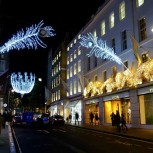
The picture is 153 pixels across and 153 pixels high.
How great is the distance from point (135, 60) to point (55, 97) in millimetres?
41197

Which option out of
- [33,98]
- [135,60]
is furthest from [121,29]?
[33,98]

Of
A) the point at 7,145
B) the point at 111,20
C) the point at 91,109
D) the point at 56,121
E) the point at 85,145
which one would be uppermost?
the point at 111,20

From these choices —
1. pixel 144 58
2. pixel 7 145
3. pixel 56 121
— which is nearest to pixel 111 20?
pixel 144 58

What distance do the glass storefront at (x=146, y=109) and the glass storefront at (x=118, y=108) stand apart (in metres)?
2.79

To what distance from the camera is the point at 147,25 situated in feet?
88.8

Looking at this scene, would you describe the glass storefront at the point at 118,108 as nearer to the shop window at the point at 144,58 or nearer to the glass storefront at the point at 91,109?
the glass storefront at the point at 91,109

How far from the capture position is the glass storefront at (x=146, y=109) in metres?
26.0

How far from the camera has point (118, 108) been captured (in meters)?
29.0

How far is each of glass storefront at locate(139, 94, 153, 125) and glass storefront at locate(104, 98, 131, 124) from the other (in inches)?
110

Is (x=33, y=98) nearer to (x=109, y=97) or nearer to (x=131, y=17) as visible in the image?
(x=109, y=97)

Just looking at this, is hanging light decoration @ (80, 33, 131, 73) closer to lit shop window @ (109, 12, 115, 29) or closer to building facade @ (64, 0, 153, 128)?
building facade @ (64, 0, 153, 128)

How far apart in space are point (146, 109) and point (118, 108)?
3.37 meters

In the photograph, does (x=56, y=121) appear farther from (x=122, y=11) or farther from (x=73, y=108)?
(x=122, y=11)

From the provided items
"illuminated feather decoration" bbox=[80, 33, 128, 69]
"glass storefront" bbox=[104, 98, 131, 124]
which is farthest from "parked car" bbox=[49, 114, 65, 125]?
"illuminated feather decoration" bbox=[80, 33, 128, 69]
